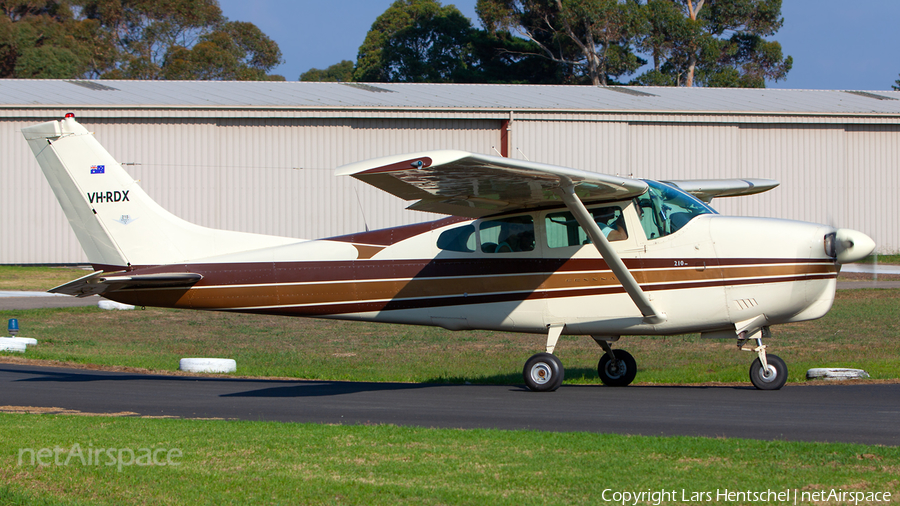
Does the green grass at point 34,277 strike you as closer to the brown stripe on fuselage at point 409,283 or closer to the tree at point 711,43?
the brown stripe on fuselage at point 409,283

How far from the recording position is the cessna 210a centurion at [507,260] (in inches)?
412

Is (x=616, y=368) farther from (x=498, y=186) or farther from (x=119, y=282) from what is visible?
(x=119, y=282)

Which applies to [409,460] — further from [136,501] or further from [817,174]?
[817,174]

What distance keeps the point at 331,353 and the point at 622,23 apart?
1919 inches

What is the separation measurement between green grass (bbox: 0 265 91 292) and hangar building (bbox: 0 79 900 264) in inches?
20.9

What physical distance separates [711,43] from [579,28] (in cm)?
927

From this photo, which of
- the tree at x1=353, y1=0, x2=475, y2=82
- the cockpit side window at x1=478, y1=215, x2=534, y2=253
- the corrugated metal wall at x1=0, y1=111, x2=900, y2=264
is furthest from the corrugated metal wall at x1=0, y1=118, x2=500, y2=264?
the tree at x1=353, y1=0, x2=475, y2=82

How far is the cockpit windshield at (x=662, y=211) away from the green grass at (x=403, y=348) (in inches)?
113

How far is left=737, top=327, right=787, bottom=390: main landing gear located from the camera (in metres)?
10.9

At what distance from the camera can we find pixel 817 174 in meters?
35.8

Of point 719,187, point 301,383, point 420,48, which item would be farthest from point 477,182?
point 420,48

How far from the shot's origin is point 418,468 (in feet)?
21.1

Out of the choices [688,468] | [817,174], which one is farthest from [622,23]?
[688,468]

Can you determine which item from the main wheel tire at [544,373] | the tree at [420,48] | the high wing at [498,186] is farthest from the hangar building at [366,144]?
the tree at [420,48]
